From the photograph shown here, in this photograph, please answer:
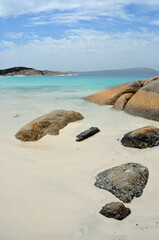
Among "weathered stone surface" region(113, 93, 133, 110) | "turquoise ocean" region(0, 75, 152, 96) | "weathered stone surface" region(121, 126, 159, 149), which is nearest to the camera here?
"weathered stone surface" region(121, 126, 159, 149)

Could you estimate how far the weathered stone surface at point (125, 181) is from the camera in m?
2.98

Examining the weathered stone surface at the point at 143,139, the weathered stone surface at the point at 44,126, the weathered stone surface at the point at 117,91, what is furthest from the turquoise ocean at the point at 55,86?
the weathered stone surface at the point at 143,139

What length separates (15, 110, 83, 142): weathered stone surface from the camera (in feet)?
17.8

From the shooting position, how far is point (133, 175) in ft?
10.6

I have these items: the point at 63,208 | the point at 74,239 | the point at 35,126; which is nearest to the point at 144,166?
the point at 63,208

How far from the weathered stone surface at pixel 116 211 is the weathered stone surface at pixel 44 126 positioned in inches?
121

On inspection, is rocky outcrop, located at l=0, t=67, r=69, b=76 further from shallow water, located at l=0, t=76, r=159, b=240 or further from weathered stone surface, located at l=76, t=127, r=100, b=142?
shallow water, located at l=0, t=76, r=159, b=240

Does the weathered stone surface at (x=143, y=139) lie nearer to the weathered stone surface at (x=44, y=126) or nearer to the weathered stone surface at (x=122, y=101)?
the weathered stone surface at (x=44, y=126)

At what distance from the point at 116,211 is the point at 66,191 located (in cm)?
83

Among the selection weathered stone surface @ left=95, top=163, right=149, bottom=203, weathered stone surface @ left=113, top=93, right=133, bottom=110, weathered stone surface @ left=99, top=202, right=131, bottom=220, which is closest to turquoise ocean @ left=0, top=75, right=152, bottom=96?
weathered stone surface @ left=113, top=93, right=133, bottom=110

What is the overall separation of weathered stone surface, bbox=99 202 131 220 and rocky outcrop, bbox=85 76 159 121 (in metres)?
5.42

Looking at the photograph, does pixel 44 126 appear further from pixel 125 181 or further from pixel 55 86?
pixel 55 86

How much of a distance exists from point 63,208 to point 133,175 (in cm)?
114

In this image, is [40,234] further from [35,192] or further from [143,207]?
[143,207]
